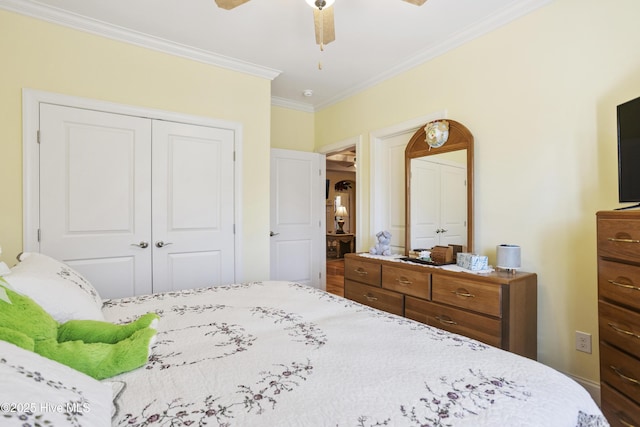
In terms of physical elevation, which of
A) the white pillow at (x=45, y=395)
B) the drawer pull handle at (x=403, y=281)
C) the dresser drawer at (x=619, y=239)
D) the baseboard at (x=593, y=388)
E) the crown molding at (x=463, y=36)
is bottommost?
the baseboard at (x=593, y=388)

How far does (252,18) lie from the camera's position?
2.38 m

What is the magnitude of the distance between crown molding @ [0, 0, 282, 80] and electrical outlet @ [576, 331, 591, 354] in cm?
325

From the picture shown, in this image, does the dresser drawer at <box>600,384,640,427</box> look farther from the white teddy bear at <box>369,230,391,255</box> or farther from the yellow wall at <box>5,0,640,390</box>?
the white teddy bear at <box>369,230,391,255</box>

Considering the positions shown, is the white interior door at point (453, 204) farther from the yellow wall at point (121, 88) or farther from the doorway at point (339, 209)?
the doorway at point (339, 209)

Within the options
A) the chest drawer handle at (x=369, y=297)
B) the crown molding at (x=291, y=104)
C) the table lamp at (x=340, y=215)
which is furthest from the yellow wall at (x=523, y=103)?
the table lamp at (x=340, y=215)

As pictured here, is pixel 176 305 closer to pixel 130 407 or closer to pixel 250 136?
pixel 130 407

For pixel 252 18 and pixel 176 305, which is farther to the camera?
pixel 252 18

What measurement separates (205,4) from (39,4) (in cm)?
116

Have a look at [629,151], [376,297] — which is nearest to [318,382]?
[629,151]

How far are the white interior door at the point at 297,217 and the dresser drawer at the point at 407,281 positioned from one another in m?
1.58

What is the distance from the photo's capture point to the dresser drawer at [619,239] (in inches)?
51.7

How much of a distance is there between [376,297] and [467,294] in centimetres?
85

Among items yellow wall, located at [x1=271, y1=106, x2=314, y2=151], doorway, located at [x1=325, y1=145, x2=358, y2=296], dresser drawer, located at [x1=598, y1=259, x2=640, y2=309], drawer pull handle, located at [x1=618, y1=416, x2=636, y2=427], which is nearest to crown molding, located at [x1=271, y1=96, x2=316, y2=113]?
yellow wall, located at [x1=271, y1=106, x2=314, y2=151]

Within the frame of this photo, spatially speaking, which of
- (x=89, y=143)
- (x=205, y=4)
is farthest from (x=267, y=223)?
(x=205, y=4)
